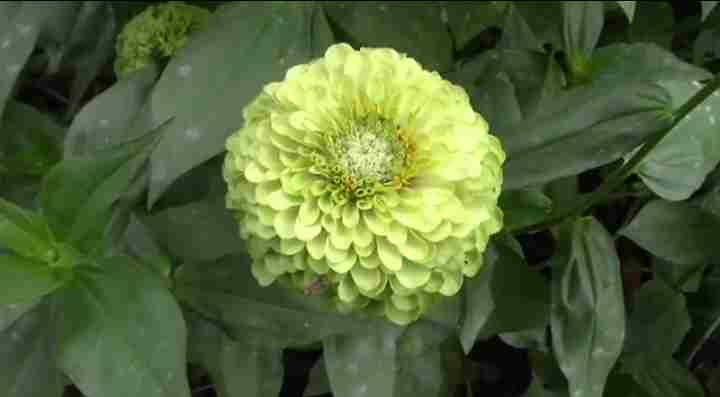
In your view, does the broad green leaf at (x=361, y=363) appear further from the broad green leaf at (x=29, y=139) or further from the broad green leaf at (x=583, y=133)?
the broad green leaf at (x=29, y=139)

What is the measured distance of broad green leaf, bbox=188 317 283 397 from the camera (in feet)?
2.52

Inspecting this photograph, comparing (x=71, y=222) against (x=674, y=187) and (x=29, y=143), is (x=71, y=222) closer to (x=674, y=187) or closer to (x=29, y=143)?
(x=29, y=143)

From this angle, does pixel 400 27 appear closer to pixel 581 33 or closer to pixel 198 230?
pixel 581 33

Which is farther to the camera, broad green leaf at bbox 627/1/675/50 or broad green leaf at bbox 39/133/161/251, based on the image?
broad green leaf at bbox 627/1/675/50

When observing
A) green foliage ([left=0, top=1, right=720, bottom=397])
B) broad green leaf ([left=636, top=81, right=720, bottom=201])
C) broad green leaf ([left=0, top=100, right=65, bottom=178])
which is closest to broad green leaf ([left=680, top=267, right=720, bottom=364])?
green foliage ([left=0, top=1, right=720, bottom=397])

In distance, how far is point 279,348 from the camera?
743 mm

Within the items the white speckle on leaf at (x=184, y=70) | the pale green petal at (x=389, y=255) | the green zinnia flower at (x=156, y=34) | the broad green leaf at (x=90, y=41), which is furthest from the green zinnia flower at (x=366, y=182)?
the broad green leaf at (x=90, y=41)

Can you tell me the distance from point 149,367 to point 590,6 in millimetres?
492

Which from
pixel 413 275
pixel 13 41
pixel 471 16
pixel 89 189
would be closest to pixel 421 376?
pixel 413 275

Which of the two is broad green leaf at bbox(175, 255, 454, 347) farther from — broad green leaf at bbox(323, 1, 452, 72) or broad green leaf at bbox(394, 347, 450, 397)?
broad green leaf at bbox(323, 1, 452, 72)

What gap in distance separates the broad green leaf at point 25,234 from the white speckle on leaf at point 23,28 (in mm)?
347

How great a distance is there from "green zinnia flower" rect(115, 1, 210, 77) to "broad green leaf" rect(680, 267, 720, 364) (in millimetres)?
512

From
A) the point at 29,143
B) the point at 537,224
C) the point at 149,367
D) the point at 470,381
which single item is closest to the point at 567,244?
the point at 537,224

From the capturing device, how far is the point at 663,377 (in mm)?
790
